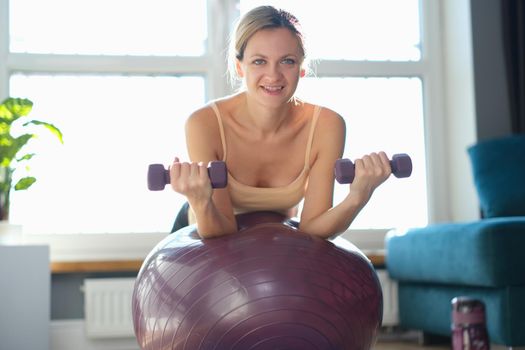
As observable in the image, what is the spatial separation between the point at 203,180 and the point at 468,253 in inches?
60.7

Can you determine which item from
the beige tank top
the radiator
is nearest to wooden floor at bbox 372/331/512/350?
the radiator

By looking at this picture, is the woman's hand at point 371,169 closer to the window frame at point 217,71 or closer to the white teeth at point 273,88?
the white teeth at point 273,88

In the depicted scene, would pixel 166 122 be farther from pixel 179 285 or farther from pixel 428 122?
pixel 179 285

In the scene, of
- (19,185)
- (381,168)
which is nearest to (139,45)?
(19,185)

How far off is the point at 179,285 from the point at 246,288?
16 cm

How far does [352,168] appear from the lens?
1.81m

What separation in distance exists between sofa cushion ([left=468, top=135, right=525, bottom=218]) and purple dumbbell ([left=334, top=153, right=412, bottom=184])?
72.3 inches

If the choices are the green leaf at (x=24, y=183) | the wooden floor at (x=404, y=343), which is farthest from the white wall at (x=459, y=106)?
the green leaf at (x=24, y=183)

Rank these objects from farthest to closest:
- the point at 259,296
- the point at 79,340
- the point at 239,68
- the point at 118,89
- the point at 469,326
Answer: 1. the point at 118,89
2. the point at 79,340
3. the point at 239,68
4. the point at 259,296
5. the point at 469,326

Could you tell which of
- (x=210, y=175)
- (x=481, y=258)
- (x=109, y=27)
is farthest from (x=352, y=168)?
(x=109, y=27)

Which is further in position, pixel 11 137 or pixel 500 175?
pixel 500 175

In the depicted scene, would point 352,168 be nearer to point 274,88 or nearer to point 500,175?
point 274,88

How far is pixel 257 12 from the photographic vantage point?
2.07 meters

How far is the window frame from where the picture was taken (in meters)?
3.85
